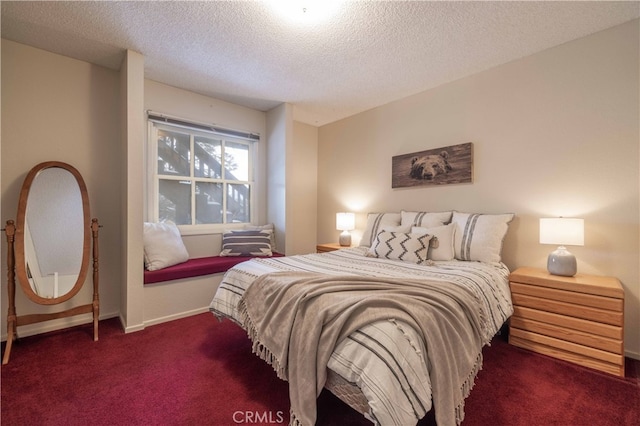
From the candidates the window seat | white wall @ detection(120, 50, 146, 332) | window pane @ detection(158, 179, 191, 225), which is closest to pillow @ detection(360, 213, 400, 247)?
→ the window seat

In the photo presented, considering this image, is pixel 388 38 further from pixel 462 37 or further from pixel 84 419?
pixel 84 419

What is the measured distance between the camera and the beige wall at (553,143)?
2.04m

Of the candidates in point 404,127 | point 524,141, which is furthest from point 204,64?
point 524,141

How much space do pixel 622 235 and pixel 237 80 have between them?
12.0ft

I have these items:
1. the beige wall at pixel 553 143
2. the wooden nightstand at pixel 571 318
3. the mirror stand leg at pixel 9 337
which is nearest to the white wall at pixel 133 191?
the mirror stand leg at pixel 9 337

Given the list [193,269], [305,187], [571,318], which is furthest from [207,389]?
[305,187]

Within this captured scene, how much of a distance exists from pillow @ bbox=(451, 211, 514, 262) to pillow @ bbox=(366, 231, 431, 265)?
335mm

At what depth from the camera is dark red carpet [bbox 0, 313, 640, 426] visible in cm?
143

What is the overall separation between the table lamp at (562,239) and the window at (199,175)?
10.8 ft

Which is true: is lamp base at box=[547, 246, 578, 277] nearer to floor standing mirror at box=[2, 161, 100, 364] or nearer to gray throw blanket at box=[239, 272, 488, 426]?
gray throw blanket at box=[239, 272, 488, 426]

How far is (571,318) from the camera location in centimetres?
193

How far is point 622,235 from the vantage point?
2.04 meters

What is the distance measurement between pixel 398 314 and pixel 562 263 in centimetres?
178

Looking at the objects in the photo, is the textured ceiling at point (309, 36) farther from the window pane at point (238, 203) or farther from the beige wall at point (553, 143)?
the window pane at point (238, 203)
